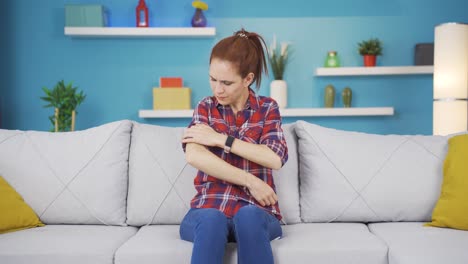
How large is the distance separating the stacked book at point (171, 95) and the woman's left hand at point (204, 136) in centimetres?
211

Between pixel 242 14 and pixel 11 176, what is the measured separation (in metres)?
2.49

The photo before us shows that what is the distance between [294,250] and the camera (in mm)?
1645

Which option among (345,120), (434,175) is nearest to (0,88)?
(345,120)

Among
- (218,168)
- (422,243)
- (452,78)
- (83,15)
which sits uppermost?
(83,15)

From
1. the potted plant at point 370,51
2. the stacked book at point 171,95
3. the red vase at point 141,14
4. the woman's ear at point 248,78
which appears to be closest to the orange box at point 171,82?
the stacked book at point 171,95

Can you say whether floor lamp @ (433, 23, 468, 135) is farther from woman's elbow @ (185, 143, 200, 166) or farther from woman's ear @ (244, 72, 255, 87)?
woman's elbow @ (185, 143, 200, 166)

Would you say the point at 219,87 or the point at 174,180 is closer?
the point at 219,87

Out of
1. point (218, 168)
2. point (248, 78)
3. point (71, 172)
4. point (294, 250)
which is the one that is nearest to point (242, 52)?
point (248, 78)

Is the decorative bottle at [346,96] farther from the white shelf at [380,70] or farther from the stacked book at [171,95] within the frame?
the stacked book at [171,95]

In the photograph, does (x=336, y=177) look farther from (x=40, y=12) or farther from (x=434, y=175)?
(x=40, y=12)

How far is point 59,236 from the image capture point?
71.1 inches

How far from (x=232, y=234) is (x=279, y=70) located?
2.51 m

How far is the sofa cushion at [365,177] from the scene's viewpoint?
206 cm

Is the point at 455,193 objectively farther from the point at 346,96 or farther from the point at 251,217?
the point at 346,96
